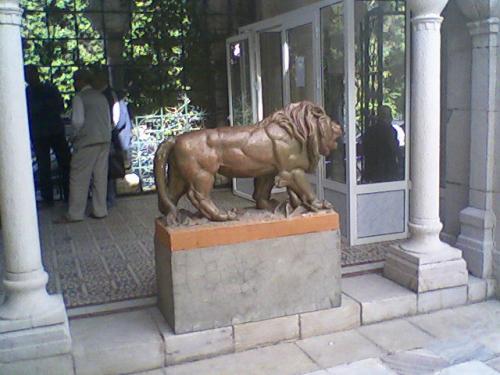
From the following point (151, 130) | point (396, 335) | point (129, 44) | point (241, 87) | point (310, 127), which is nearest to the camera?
point (310, 127)

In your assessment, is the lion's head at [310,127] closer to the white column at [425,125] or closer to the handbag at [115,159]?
→ the white column at [425,125]

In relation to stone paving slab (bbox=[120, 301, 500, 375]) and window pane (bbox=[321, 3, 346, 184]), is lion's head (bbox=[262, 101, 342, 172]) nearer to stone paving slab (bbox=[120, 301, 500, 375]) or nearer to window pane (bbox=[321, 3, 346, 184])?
stone paving slab (bbox=[120, 301, 500, 375])

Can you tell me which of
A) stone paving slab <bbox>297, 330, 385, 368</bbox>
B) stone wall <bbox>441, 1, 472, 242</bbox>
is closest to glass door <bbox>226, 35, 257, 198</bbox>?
stone wall <bbox>441, 1, 472, 242</bbox>

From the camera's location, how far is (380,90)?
5.18 meters

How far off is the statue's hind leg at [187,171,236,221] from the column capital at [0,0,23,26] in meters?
1.23

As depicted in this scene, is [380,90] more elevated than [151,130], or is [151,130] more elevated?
[380,90]

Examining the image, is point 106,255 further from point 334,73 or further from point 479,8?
point 479,8

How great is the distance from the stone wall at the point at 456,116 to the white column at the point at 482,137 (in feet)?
0.27

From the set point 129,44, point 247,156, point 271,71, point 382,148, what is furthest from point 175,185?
point 129,44

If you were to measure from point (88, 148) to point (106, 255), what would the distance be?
1.67 metres

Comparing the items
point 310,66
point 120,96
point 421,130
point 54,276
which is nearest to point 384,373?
point 421,130

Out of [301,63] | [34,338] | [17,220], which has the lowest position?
[34,338]

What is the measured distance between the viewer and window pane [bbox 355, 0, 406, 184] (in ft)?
16.8

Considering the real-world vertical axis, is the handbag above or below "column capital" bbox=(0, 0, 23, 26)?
below
